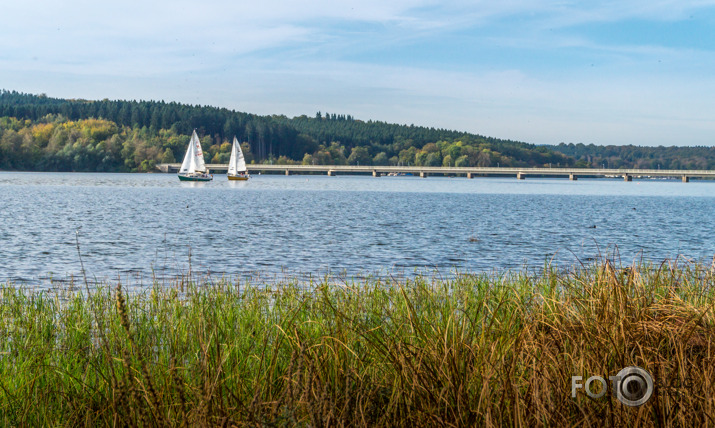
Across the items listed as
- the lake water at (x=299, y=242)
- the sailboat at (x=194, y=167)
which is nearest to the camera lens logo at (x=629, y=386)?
the lake water at (x=299, y=242)

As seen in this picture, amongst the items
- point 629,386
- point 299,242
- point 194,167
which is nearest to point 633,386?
point 629,386

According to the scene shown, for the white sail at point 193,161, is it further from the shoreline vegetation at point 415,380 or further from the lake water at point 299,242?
the shoreline vegetation at point 415,380

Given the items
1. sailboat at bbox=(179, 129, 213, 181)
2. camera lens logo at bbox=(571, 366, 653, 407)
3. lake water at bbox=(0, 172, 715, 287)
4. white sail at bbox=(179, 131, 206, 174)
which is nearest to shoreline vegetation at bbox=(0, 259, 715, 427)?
camera lens logo at bbox=(571, 366, 653, 407)

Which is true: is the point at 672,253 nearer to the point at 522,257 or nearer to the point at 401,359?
the point at 522,257

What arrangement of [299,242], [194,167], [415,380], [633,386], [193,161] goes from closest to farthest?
1. [633,386]
2. [415,380]
3. [299,242]
4. [193,161]
5. [194,167]

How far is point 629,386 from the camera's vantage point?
5.21 meters

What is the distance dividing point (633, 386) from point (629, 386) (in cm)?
3

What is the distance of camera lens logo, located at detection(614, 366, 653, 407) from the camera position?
15.8 ft

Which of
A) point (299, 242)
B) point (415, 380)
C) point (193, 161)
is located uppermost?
point (193, 161)

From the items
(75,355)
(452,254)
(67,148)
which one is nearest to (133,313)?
(75,355)

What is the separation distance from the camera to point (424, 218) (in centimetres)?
5516

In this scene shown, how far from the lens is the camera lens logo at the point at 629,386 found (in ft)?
15.9

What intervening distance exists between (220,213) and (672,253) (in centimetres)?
3666

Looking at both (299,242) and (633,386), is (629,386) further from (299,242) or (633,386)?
(299,242)
